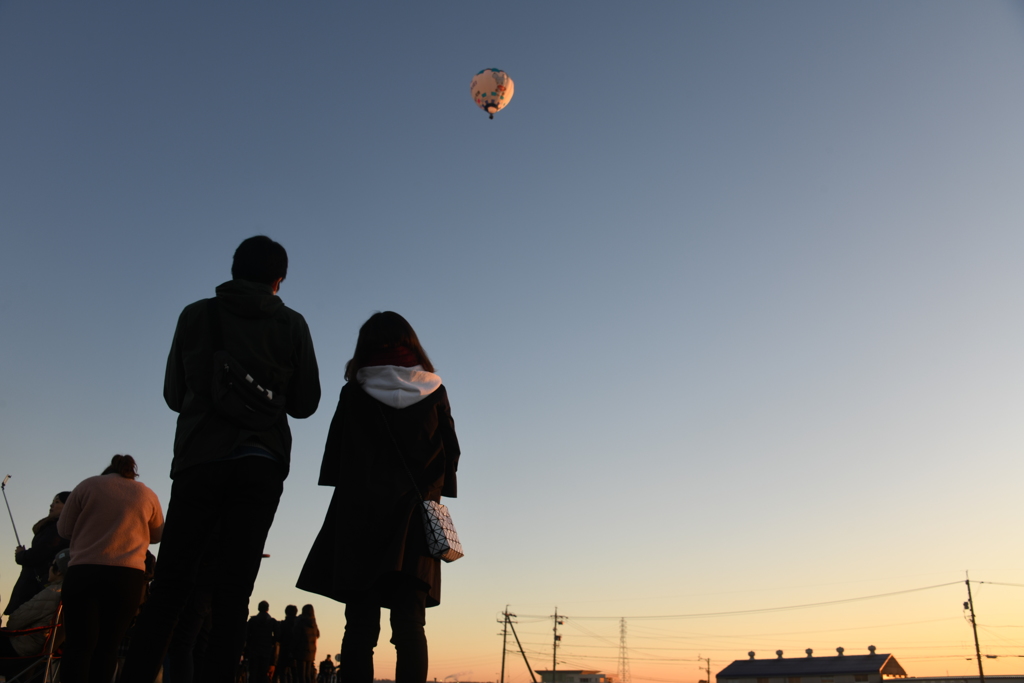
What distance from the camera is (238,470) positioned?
10.3 feet

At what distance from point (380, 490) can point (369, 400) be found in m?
0.49

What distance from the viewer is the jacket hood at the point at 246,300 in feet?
11.4

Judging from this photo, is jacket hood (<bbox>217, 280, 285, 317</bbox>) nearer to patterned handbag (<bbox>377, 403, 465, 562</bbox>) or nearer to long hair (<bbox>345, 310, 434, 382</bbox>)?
long hair (<bbox>345, 310, 434, 382</bbox>)

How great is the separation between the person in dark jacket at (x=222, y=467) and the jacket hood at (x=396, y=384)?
561 mm

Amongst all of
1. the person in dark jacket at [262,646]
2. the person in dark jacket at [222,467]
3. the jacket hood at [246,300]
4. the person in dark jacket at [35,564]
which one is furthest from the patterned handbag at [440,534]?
the person in dark jacket at [262,646]

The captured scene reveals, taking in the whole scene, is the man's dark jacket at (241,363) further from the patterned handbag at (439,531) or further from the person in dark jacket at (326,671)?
the person in dark jacket at (326,671)

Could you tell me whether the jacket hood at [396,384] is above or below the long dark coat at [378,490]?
above

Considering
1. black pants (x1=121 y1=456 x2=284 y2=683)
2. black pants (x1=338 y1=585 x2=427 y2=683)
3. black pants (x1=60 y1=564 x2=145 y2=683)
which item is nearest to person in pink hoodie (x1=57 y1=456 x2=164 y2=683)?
black pants (x1=60 y1=564 x2=145 y2=683)

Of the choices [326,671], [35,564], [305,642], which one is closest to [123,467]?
[35,564]

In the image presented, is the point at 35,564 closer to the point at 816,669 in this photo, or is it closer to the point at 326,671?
the point at 326,671

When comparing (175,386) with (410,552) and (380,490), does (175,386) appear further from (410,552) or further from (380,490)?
(410,552)

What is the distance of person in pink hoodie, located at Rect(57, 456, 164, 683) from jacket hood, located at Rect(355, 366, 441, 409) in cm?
149

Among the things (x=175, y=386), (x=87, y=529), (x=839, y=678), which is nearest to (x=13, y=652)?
(x=87, y=529)

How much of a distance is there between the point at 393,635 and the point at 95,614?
154 centimetres
